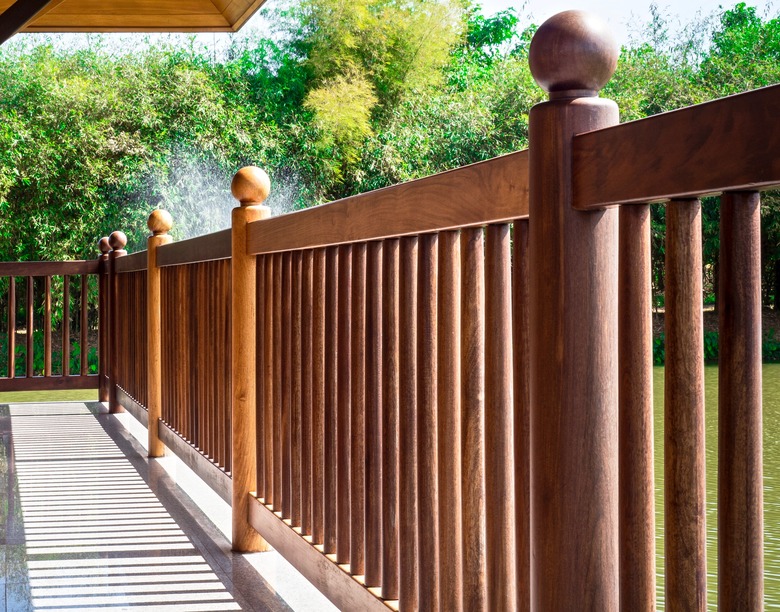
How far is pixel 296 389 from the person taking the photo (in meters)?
2.21

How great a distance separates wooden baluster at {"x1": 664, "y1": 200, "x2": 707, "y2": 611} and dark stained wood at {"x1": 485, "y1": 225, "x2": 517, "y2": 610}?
34 cm

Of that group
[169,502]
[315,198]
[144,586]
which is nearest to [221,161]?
[315,198]

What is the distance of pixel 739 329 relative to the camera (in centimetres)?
84

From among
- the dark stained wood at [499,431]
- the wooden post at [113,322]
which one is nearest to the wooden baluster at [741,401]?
the dark stained wood at [499,431]

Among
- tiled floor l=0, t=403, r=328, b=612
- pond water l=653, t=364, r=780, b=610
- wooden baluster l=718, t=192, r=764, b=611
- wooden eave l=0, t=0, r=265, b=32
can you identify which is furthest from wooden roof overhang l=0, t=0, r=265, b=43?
wooden baluster l=718, t=192, r=764, b=611

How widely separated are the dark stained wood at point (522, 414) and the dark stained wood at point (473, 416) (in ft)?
0.36

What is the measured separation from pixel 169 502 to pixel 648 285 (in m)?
2.75

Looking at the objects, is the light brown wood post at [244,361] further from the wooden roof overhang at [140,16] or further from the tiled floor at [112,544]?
the wooden roof overhang at [140,16]

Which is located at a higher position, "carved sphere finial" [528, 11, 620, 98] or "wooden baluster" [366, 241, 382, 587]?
"carved sphere finial" [528, 11, 620, 98]

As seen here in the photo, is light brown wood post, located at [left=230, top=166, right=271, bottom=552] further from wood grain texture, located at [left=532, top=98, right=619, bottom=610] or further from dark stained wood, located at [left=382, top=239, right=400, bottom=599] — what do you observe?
wood grain texture, located at [left=532, top=98, right=619, bottom=610]

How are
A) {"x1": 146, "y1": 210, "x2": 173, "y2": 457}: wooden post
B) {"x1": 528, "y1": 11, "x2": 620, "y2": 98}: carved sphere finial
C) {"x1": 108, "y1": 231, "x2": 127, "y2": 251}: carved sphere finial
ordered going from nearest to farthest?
{"x1": 528, "y1": 11, "x2": 620, "y2": 98}: carved sphere finial, {"x1": 146, "y1": 210, "x2": 173, "y2": 457}: wooden post, {"x1": 108, "y1": 231, "x2": 127, "y2": 251}: carved sphere finial

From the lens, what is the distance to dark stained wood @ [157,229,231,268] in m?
2.94

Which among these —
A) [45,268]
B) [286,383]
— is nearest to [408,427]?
[286,383]

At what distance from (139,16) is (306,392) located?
275 centimetres
